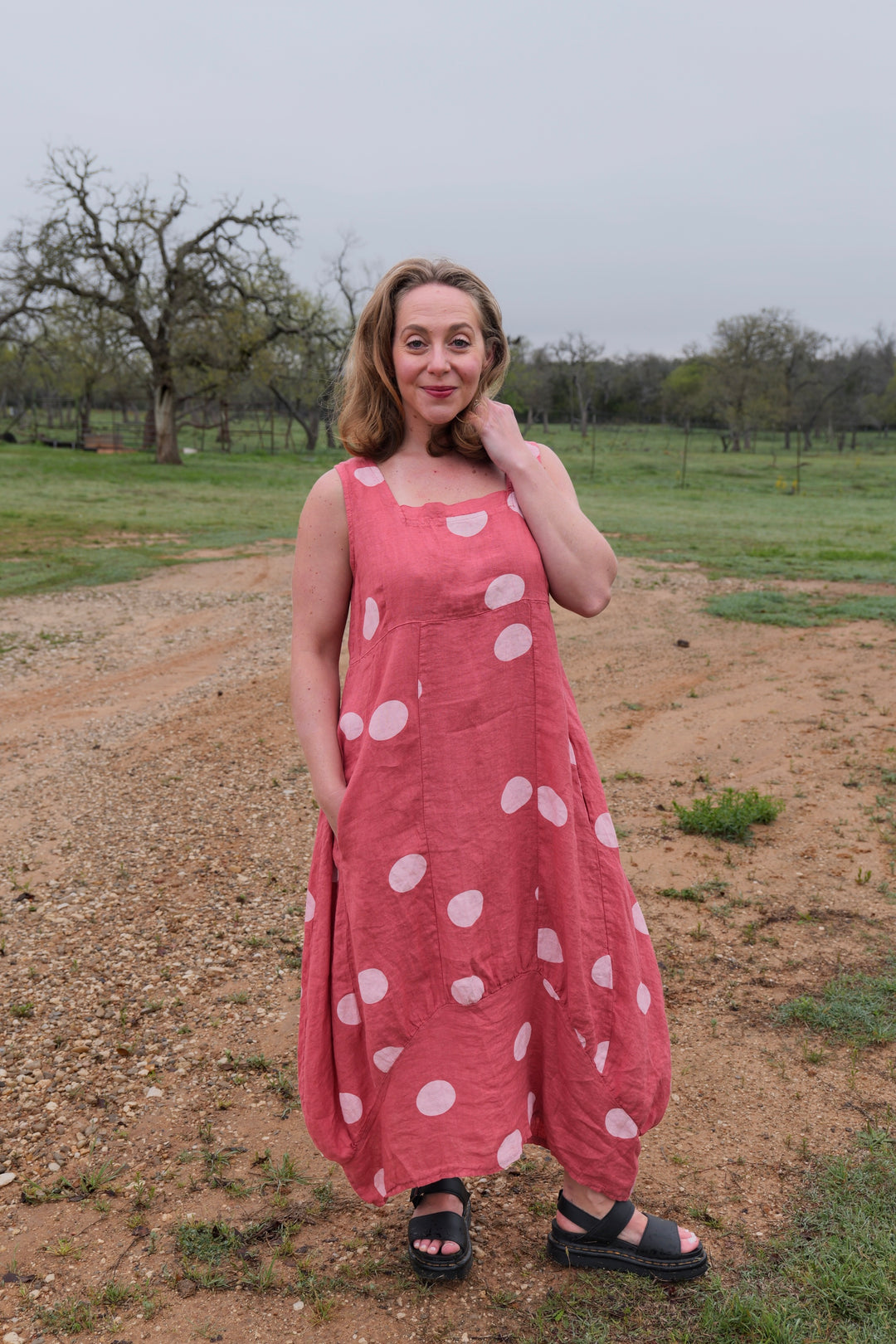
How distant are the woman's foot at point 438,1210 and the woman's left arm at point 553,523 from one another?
1218mm

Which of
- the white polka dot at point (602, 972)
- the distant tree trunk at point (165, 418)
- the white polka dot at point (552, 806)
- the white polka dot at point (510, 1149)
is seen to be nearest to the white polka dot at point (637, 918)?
the white polka dot at point (602, 972)

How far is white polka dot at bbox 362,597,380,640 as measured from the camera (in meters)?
1.62

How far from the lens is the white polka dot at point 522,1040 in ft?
5.76

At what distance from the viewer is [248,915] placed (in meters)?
3.50

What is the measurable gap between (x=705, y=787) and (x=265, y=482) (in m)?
20.6

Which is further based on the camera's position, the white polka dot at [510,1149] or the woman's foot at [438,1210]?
the woman's foot at [438,1210]

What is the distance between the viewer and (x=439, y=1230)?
1.87m

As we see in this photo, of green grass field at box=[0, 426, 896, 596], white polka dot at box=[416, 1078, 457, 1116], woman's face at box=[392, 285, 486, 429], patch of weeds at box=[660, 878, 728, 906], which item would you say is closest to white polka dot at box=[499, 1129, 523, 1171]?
white polka dot at box=[416, 1078, 457, 1116]

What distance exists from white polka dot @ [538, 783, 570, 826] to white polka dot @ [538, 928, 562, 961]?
0.21 m

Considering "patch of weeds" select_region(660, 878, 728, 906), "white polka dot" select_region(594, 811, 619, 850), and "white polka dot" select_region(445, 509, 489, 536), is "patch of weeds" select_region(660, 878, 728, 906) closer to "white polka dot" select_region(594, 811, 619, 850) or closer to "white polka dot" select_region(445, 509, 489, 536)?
"white polka dot" select_region(594, 811, 619, 850)

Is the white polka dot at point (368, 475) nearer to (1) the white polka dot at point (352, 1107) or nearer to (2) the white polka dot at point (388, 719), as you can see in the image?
(2) the white polka dot at point (388, 719)

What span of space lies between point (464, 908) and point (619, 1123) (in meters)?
0.54

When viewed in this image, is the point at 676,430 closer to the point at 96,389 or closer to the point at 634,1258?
the point at 96,389

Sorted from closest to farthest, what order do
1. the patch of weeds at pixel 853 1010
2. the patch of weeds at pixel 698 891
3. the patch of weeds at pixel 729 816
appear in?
1. the patch of weeds at pixel 853 1010
2. the patch of weeds at pixel 698 891
3. the patch of weeds at pixel 729 816
